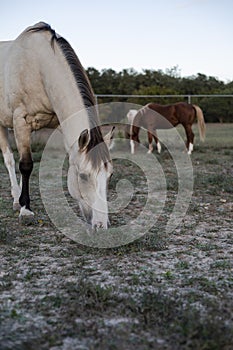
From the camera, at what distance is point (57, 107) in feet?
12.1

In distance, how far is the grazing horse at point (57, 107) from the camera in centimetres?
306

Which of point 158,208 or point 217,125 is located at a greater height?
point 217,125

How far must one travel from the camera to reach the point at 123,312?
2004 millimetres

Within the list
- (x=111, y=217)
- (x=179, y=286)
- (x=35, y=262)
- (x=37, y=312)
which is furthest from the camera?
(x=111, y=217)

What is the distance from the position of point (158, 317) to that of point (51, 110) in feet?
8.41

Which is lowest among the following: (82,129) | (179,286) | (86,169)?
(179,286)

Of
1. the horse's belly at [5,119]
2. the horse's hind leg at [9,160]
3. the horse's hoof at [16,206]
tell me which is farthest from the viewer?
the horse's hind leg at [9,160]

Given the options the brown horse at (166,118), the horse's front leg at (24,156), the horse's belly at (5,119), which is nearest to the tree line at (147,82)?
the brown horse at (166,118)

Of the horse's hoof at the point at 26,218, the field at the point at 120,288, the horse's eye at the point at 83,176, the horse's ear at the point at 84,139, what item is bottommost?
the field at the point at 120,288

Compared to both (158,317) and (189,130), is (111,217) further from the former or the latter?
(189,130)

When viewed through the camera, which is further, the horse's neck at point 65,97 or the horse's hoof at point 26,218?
the horse's hoof at point 26,218

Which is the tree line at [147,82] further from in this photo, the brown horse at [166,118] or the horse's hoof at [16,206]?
the horse's hoof at [16,206]

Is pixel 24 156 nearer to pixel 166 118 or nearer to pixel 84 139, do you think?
pixel 84 139

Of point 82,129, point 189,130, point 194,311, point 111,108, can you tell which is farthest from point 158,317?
point 111,108
